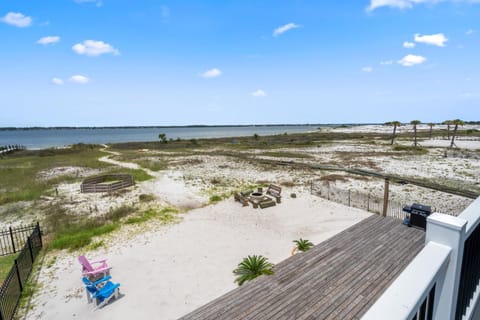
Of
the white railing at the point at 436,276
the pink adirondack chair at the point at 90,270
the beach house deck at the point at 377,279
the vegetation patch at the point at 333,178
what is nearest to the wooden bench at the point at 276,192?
the beach house deck at the point at 377,279

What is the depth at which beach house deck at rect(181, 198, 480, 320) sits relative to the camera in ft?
5.82

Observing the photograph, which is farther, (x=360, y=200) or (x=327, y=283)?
(x=360, y=200)

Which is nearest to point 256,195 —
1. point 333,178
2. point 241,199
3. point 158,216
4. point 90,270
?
point 241,199

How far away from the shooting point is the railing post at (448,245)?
6.75 feet

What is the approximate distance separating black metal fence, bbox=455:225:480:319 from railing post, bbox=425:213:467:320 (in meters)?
0.52

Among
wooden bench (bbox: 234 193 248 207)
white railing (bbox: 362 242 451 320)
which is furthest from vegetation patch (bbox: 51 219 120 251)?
white railing (bbox: 362 242 451 320)

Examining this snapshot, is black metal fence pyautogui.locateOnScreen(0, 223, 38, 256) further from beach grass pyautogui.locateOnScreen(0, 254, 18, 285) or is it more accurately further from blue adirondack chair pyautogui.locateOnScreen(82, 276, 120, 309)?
blue adirondack chair pyautogui.locateOnScreen(82, 276, 120, 309)

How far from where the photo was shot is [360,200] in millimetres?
15211

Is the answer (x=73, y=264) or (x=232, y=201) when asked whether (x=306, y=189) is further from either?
(x=73, y=264)

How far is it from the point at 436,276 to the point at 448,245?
1.34ft

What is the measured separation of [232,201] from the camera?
15.8 metres

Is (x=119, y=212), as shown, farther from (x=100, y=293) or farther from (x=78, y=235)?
(x=100, y=293)

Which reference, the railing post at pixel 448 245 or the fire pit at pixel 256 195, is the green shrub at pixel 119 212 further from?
the railing post at pixel 448 245

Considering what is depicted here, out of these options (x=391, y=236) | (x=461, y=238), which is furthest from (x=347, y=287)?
(x=461, y=238)
